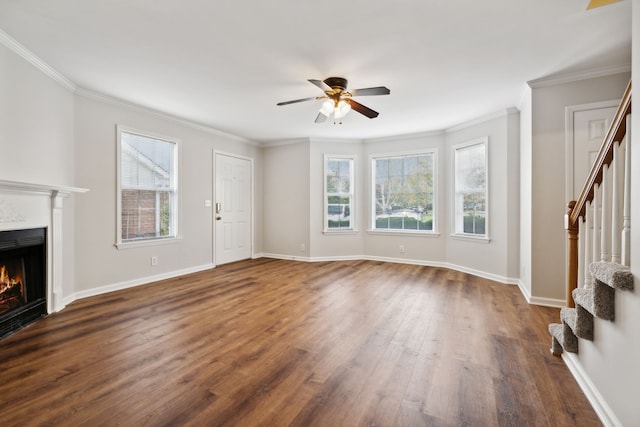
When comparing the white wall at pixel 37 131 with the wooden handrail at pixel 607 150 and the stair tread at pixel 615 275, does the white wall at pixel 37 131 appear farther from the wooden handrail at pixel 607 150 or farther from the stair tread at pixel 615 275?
the wooden handrail at pixel 607 150

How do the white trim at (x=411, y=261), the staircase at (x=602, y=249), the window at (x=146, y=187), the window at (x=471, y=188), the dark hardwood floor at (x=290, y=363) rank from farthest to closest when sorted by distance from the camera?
the window at (x=471, y=188) < the white trim at (x=411, y=261) < the window at (x=146, y=187) < the dark hardwood floor at (x=290, y=363) < the staircase at (x=602, y=249)

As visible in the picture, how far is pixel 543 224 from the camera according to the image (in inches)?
136

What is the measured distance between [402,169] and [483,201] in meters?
1.65

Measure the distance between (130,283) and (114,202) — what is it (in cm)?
115

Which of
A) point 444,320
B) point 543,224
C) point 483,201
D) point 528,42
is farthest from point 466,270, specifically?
point 528,42

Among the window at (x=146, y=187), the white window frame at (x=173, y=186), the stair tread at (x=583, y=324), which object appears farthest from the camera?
the window at (x=146, y=187)

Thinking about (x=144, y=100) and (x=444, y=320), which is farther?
(x=144, y=100)

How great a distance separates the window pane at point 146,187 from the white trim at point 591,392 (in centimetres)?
497

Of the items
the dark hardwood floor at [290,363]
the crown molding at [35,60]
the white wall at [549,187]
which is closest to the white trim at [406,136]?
the white wall at [549,187]

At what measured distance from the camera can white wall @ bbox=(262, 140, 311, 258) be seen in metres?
6.27

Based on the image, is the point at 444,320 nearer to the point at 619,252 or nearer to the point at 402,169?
the point at 619,252

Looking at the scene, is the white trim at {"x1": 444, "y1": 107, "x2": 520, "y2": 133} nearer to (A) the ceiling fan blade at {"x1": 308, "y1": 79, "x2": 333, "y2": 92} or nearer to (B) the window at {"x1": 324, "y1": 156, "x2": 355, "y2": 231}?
(B) the window at {"x1": 324, "y1": 156, "x2": 355, "y2": 231}

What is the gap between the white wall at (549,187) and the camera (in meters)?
3.32

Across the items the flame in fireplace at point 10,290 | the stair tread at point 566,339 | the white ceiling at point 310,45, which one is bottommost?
the stair tread at point 566,339
